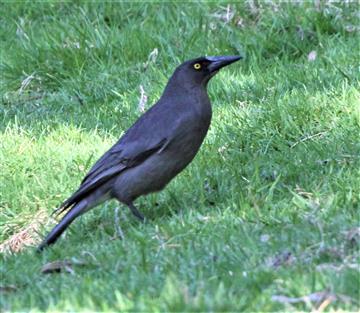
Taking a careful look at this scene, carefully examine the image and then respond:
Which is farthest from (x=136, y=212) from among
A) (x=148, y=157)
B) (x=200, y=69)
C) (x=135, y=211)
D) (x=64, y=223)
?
(x=200, y=69)

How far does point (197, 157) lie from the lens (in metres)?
7.62

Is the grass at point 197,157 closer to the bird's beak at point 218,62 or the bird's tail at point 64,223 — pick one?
the bird's tail at point 64,223

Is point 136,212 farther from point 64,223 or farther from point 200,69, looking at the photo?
point 200,69

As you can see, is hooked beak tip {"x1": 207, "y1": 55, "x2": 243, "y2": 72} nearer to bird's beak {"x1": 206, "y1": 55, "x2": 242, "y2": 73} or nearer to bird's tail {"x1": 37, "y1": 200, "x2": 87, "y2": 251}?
bird's beak {"x1": 206, "y1": 55, "x2": 242, "y2": 73}

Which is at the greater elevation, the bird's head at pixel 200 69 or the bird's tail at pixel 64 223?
the bird's head at pixel 200 69

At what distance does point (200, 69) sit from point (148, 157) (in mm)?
818

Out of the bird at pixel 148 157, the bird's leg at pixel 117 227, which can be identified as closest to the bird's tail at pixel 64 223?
the bird at pixel 148 157

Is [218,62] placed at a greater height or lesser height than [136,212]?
greater

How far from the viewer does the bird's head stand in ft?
24.3

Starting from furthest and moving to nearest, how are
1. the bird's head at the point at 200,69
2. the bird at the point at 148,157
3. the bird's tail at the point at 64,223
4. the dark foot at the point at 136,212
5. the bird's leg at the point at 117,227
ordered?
the bird's head at the point at 200,69 < the bird at the point at 148,157 < the dark foot at the point at 136,212 < the bird's tail at the point at 64,223 < the bird's leg at the point at 117,227

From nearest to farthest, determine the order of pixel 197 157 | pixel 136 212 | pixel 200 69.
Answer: pixel 136 212 < pixel 200 69 < pixel 197 157

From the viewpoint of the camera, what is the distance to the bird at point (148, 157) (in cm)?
695

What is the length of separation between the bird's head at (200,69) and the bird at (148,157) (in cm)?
15

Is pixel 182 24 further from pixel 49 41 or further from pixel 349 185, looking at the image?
pixel 349 185
